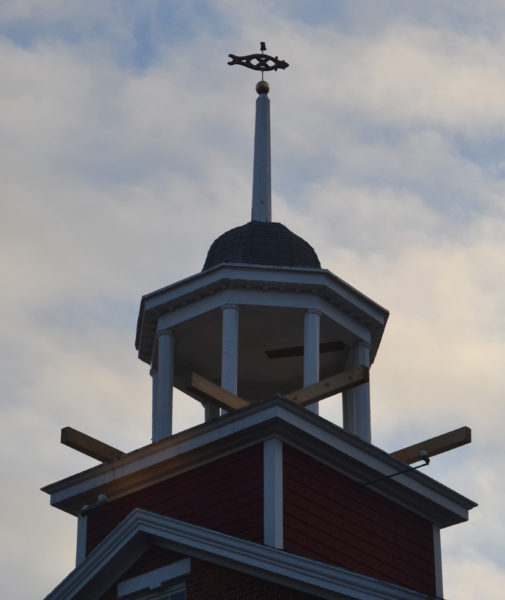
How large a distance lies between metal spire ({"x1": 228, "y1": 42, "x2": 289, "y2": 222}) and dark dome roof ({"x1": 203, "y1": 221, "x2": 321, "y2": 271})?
716 mm

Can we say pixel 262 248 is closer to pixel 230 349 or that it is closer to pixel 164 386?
pixel 230 349

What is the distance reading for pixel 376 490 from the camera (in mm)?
30547

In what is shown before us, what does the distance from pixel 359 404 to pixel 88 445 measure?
17.3 ft

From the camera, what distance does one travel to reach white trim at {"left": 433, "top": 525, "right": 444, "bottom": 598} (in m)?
31.0


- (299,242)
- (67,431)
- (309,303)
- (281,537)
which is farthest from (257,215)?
(281,537)

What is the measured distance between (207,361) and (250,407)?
5.40 metres

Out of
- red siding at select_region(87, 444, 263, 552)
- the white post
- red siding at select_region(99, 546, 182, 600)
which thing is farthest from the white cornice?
red siding at select_region(99, 546, 182, 600)

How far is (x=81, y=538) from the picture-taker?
31.5 metres

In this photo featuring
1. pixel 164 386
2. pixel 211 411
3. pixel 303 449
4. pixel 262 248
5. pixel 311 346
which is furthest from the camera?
pixel 211 411

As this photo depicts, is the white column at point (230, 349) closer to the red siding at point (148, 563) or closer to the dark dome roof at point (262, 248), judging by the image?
the dark dome roof at point (262, 248)

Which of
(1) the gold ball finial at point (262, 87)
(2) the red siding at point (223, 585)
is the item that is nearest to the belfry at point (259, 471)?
(2) the red siding at point (223, 585)

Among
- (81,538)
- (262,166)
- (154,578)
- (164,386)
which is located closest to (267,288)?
(164,386)

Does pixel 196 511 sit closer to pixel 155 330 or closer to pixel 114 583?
pixel 114 583

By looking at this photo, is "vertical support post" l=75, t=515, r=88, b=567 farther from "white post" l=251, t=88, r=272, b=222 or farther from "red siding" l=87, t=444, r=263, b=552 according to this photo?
"white post" l=251, t=88, r=272, b=222
